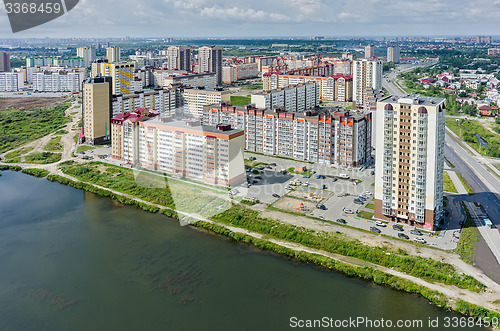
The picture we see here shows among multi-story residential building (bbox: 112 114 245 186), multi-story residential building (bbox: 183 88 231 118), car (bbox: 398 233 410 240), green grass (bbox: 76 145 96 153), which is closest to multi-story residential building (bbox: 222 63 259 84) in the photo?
multi-story residential building (bbox: 183 88 231 118)

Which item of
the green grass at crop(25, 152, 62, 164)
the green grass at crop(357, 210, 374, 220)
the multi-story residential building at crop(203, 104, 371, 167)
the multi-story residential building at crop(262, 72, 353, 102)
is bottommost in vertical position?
the green grass at crop(357, 210, 374, 220)

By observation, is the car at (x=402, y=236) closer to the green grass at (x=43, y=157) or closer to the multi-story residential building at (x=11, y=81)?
the green grass at (x=43, y=157)

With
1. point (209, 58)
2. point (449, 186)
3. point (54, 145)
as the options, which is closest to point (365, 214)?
point (449, 186)

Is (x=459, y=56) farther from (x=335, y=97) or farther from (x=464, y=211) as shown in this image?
(x=464, y=211)

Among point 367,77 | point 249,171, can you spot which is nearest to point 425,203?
point 249,171

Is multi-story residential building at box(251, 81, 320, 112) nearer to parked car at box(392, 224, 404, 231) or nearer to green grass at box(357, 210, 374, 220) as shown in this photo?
green grass at box(357, 210, 374, 220)

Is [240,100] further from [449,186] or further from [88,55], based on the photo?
[88,55]
